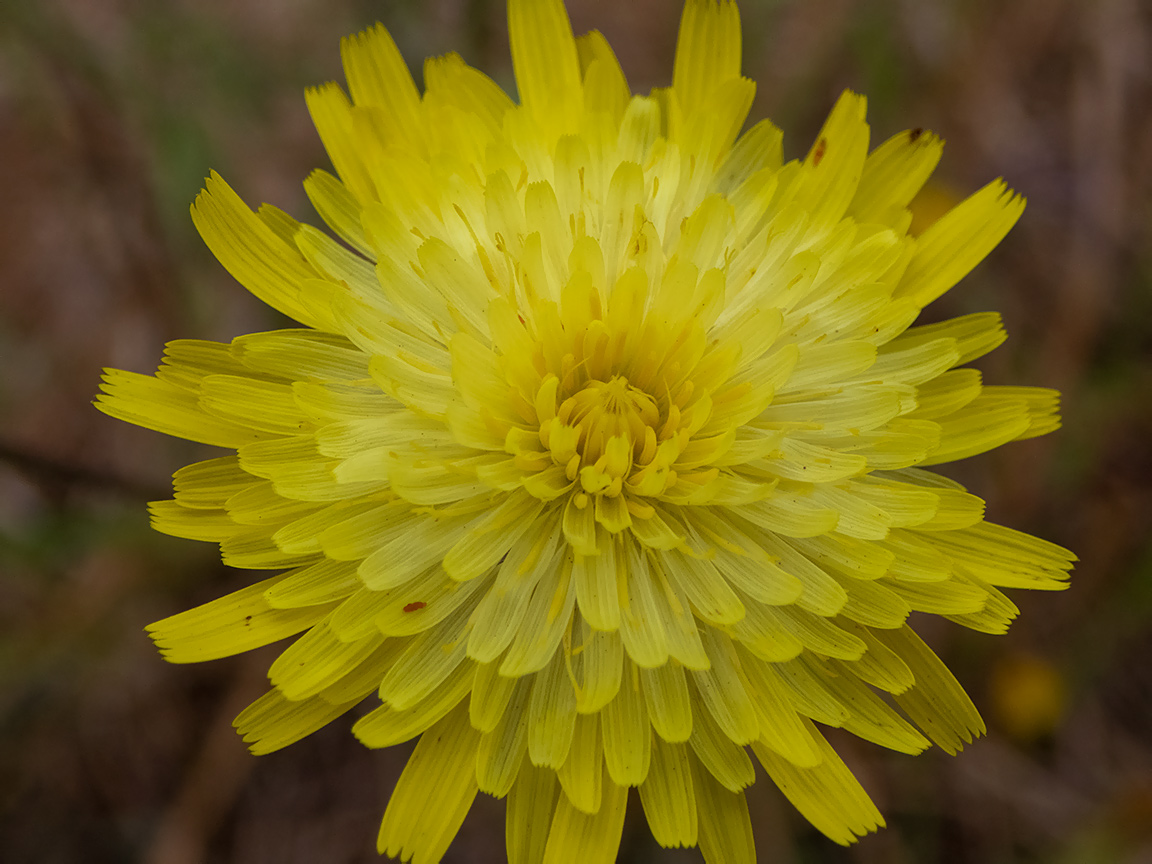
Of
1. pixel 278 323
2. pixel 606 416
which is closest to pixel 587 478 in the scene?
pixel 606 416

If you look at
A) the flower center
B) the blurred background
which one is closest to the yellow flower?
the flower center

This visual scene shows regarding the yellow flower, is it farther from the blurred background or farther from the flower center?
the blurred background

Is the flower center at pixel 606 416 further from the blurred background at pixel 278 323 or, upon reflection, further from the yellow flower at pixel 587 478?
the blurred background at pixel 278 323

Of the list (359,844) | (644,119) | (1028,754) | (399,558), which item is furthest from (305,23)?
(1028,754)

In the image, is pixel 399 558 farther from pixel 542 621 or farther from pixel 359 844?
pixel 359 844

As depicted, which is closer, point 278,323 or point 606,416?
point 606,416

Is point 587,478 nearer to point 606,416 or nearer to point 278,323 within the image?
point 606,416
